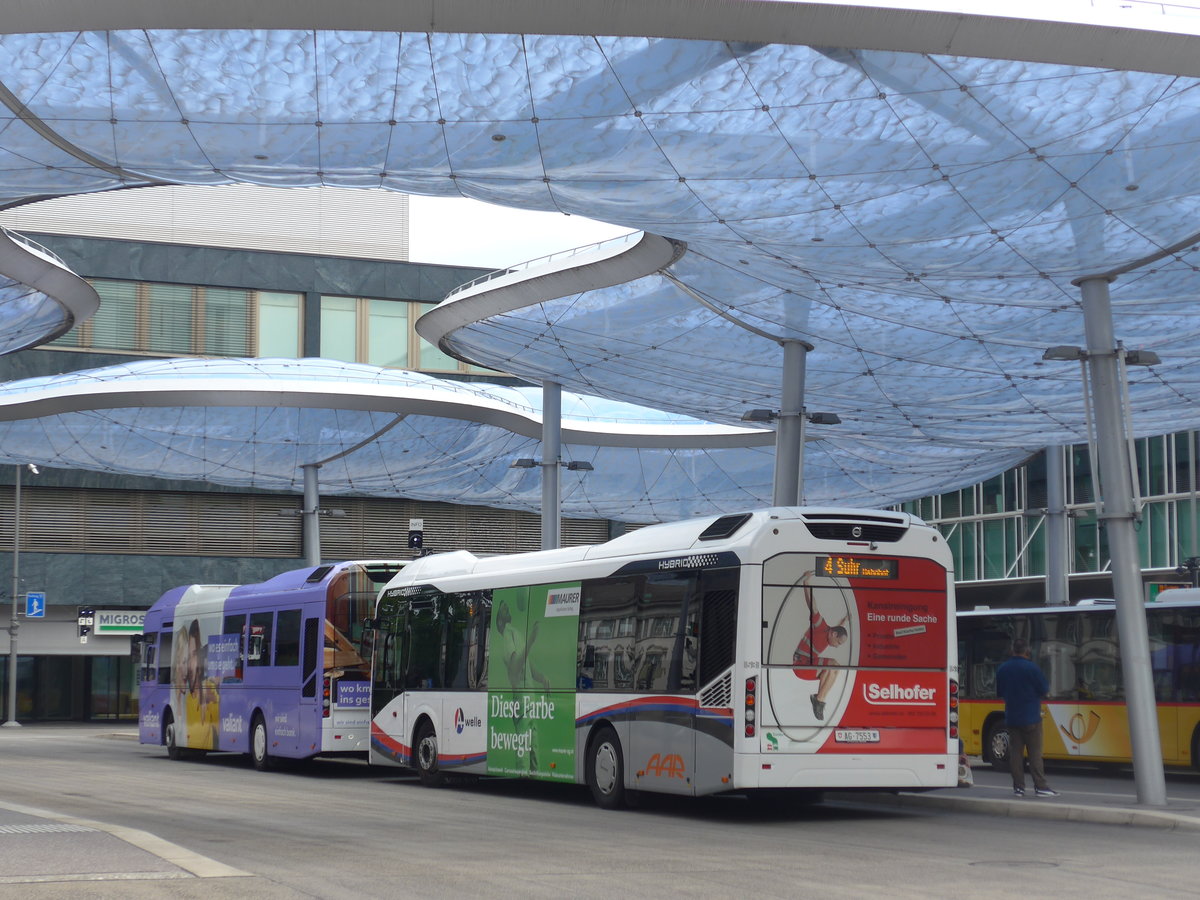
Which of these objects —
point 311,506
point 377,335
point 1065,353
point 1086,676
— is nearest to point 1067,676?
point 1086,676

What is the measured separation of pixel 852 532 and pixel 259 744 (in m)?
13.3

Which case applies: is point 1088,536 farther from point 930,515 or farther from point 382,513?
point 382,513

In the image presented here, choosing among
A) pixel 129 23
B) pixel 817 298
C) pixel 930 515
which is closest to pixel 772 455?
pixel 930 515

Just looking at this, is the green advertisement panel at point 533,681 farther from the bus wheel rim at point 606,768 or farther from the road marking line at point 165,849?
the road marking line at point 165,849

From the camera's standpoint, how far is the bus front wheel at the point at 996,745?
26.7 metres

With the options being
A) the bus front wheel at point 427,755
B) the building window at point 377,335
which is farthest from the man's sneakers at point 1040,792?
the building window at point 377,335

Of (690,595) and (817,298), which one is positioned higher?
(817,298)

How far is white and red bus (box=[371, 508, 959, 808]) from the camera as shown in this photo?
51.4ft

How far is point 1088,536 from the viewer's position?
53281mm

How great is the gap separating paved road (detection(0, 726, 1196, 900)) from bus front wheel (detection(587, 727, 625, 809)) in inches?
12.0

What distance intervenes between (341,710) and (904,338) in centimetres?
1159

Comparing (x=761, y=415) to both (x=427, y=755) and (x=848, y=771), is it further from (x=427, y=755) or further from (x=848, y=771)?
(x=848, y=771)

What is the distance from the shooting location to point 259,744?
26.3 metres

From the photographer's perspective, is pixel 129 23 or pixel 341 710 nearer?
pixel 129 23
